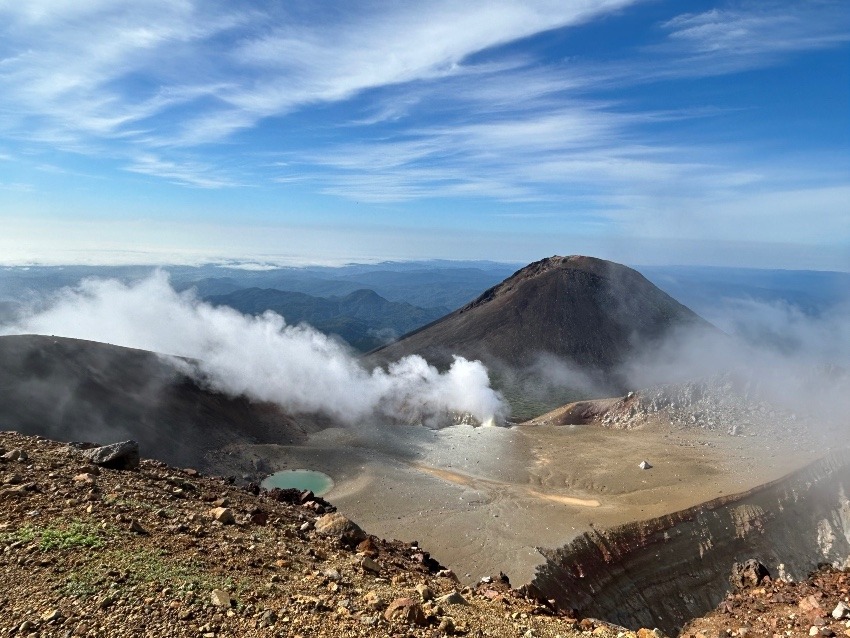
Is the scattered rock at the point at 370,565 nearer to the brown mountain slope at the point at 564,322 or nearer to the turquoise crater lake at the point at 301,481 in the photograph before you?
the turquoise crater lake at the point at 301,481

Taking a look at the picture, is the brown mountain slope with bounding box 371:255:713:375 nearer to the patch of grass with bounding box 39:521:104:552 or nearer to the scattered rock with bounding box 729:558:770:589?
the scattered rock with bounding box 729:558:770:589

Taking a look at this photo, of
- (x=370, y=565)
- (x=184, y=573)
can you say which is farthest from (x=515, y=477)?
(x=184, y=573)

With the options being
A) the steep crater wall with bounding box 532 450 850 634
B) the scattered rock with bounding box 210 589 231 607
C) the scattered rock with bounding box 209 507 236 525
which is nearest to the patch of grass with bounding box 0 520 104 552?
the scattered rock with bounding box 210 589 231 607

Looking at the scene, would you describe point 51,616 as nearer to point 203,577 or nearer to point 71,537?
point 203,577

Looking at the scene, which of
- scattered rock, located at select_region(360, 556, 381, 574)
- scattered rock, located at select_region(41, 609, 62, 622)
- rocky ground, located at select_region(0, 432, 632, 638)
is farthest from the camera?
scattered rock, located at select_region(360, 556, 381, 574)

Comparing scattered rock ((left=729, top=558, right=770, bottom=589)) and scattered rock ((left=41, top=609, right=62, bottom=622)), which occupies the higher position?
scattered rock ((left=41, top=609, right=62, bottom=622))

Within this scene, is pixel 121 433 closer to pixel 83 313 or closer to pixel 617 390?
pixel 83 313

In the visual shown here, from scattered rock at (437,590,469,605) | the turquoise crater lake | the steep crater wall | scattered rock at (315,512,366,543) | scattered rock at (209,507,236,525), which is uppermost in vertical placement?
scattered rock at (209,507,236,525)

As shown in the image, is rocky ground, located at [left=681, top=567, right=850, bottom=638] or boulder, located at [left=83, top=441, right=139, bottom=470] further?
boulder, located at [left=83, top=441, right=139, bottom=470]
